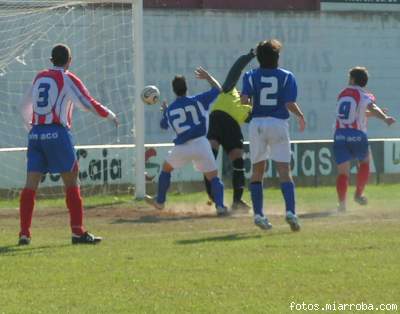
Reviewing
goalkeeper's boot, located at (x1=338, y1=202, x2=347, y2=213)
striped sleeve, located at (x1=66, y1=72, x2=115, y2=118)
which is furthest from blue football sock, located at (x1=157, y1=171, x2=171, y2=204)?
striped sleeve, located at (x1=66, y1=72, x2=115, y2=118)

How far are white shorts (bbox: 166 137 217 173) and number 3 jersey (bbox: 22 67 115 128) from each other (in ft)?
10.3

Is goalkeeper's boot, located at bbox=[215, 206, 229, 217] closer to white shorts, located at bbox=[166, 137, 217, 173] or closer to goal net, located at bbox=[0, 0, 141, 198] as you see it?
white shorts, located at bbox=[166, 137, 217, 173]

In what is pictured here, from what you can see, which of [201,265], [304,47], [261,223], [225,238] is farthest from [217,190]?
[304,47]

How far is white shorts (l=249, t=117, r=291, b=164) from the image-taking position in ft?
42.7

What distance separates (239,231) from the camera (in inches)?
514

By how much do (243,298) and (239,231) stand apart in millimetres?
4451

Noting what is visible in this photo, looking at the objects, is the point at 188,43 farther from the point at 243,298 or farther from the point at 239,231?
the point at 243,298

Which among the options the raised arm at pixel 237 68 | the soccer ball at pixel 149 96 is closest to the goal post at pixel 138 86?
the soccer ball at pixel 149 96

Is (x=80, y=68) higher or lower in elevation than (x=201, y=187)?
higher

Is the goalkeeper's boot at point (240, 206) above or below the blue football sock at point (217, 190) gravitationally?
below

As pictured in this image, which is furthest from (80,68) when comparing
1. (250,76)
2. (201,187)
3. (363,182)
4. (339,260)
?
(339,260)

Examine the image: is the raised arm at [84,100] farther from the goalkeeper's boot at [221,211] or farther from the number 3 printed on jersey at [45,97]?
the goalkeeper's boot at [221,211]

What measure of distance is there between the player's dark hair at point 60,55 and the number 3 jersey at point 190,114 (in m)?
3.07

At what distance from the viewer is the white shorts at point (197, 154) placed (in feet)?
49.8
